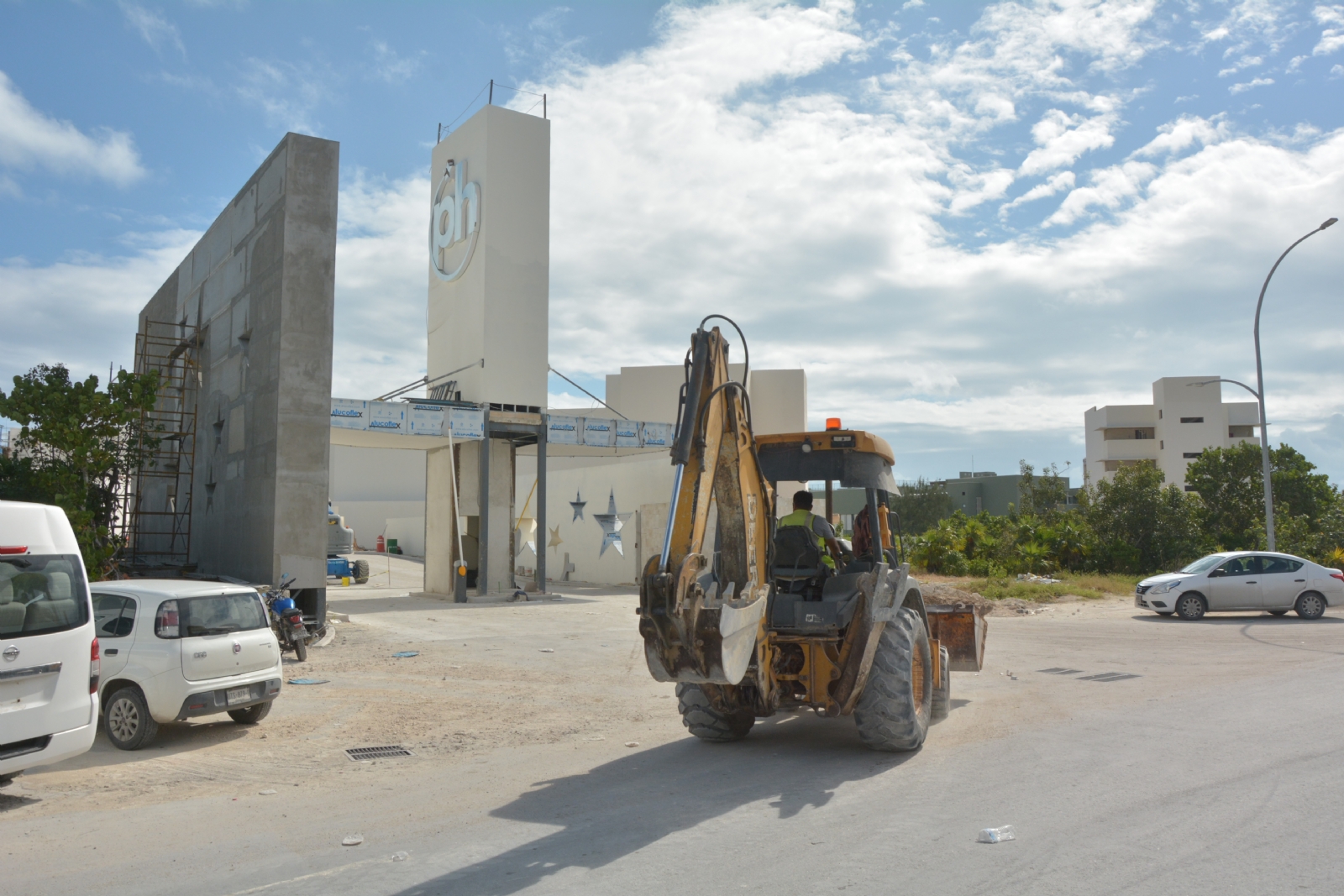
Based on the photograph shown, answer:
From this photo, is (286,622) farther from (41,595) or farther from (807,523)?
(807,523)

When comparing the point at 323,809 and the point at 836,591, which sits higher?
the point at 836,591

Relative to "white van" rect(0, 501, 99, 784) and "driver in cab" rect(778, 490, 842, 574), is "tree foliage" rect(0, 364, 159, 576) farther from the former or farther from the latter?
"driver in cab" rect(778, 490, 842, 574)

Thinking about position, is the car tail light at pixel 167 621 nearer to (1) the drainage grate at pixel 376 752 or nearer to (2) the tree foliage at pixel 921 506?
(1) the drainage grate at pixel 376 752

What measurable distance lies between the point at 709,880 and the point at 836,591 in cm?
350

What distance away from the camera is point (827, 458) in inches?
325

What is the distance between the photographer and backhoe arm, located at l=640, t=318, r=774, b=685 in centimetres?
610

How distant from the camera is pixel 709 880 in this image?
4883 millimetres

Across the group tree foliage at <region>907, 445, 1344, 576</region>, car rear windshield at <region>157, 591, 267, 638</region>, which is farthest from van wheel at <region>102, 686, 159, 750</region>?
tree foliage at <region>907, 445, 1344, 576</region>

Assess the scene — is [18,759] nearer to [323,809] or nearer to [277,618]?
[323,809]

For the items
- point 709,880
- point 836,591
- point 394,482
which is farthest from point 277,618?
point 394,482

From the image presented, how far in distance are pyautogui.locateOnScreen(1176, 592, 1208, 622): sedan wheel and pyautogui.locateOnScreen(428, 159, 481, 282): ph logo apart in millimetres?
21610

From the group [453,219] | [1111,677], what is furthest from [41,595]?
[453,219]

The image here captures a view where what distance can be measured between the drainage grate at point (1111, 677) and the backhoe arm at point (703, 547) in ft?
23.2

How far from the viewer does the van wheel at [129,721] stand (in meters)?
8.79
